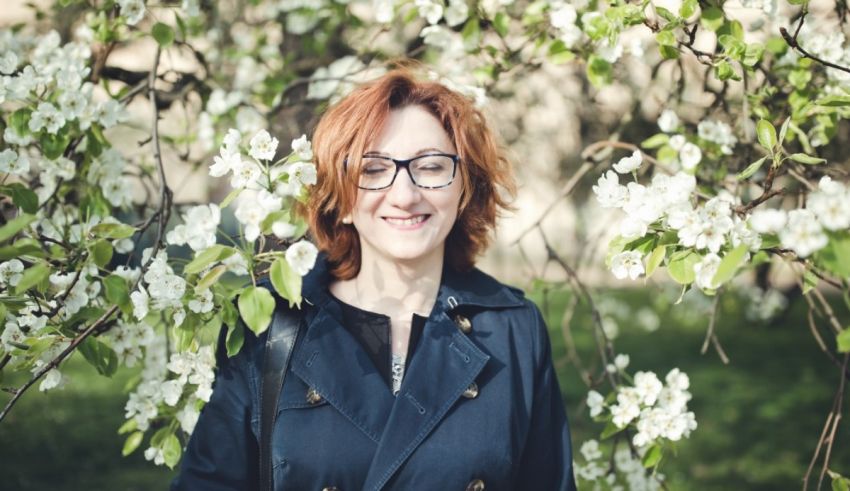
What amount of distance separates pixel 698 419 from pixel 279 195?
4.18 meters

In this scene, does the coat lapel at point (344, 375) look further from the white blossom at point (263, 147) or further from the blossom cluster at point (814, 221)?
the blossom cluster at point (814, 221)

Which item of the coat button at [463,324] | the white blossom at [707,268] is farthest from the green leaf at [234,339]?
the white blossom at [707,268]

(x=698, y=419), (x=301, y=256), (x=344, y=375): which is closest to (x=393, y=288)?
(x=344, y=375)

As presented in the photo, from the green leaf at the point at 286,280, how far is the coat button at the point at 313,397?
38cm

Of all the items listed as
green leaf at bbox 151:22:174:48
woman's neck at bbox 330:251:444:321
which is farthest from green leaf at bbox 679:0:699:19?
green leaf at bbox 151:22:174:48

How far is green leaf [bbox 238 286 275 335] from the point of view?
1.54 meters

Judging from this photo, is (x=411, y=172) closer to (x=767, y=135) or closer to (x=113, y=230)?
(x=113, y=230)

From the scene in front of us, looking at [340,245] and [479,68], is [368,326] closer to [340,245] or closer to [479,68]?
[340,245]

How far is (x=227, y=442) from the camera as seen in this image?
1.83m

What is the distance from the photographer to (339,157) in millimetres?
1883

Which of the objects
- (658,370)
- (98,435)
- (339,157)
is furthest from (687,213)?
(658,370)

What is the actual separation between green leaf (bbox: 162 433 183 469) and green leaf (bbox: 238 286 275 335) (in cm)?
73

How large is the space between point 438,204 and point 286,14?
7.69 ft

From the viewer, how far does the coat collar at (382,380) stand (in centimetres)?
179
